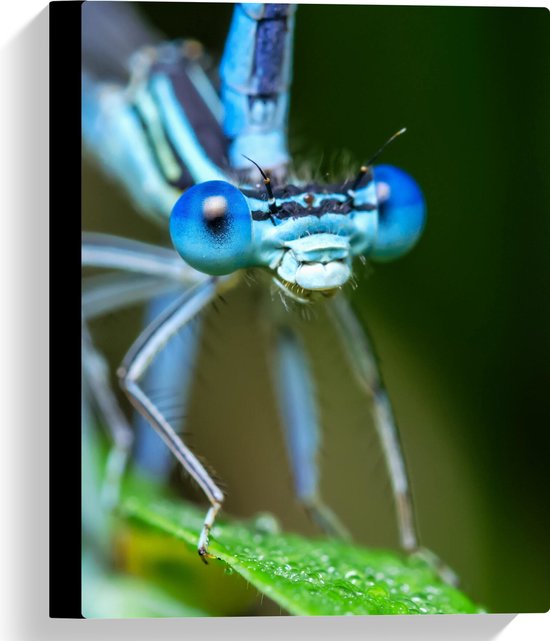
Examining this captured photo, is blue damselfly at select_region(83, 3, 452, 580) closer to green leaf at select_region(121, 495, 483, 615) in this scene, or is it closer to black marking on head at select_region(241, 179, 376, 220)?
black marking on head at select_region(241, 179, 376, 220)

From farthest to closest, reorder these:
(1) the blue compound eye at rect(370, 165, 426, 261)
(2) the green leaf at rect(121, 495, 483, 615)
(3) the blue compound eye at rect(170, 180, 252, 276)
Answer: (1) the blue compound eye at rect(370, 165, 426, 261)
(3) the blue compound eye at rect(170, 180, 252, 276)
(2) the green leaf at rect(121, 495, 483, 615)

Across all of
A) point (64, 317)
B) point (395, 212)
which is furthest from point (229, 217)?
point (64, 317)

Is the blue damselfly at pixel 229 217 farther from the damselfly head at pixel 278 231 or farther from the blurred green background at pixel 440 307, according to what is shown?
the blurred green background at pixel 440 307

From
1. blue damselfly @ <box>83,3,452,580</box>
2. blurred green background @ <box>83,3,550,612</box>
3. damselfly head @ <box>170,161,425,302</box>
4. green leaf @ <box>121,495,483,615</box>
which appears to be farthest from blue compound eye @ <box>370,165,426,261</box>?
green leaf @ <box>121,495,483,615</box>

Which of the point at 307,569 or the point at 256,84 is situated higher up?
the point at 256,84

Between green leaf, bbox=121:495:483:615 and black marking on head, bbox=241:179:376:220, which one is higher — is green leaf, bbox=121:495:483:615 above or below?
below

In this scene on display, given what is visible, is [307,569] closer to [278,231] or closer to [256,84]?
[278,231]
